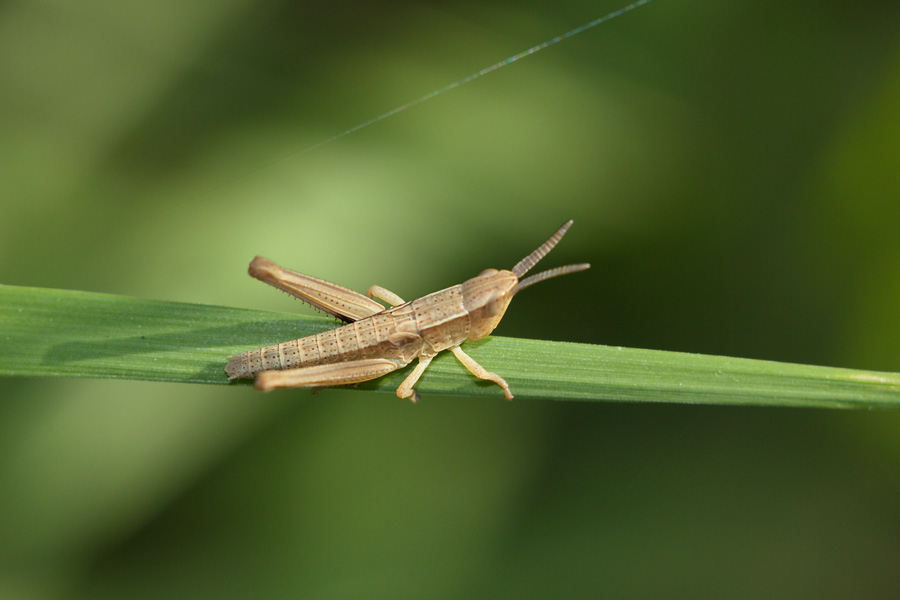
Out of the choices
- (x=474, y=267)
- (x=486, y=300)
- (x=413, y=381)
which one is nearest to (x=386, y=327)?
(x=413, y=381)

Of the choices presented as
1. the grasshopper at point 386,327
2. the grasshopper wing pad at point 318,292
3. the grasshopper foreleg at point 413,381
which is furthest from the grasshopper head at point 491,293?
the grasshopper wing pad at point 318,292

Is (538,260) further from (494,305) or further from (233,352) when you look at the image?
(233,352)

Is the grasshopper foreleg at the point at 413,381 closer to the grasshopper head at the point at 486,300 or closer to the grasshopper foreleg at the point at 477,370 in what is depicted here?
the grasshopper foreleg at the point at 477,370

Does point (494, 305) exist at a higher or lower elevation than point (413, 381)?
higher

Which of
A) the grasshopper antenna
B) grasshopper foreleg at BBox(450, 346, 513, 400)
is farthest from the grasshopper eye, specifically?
grasshopper foreleg at BBox(450, 346, 513, 400)

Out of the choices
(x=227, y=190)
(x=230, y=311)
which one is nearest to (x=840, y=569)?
(x=230, y=311)

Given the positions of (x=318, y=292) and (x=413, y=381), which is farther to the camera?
(x=318, y=292)

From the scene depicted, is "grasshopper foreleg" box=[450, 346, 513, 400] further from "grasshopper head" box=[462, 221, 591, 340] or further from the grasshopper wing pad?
the grasshopper wing pad
